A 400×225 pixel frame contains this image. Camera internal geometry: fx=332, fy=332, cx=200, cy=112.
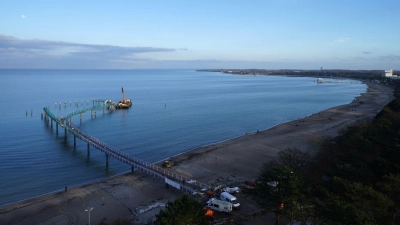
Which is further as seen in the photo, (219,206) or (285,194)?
(219,206)

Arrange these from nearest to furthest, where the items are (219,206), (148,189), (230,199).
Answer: (219,206), (230,199), (148,189)

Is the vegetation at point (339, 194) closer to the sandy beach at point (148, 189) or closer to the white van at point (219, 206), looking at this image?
the white van at point (219, 206)

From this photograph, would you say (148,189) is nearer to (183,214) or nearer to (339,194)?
(183,214)

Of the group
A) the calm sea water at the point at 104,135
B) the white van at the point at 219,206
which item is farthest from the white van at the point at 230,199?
the calm sea water at the point at 104,135

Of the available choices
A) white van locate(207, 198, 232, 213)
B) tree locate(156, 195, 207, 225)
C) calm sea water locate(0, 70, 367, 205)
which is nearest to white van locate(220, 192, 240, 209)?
white van locate(207, 198, 232, 213)

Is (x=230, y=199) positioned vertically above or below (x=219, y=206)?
above

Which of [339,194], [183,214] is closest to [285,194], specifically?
[339,194]
